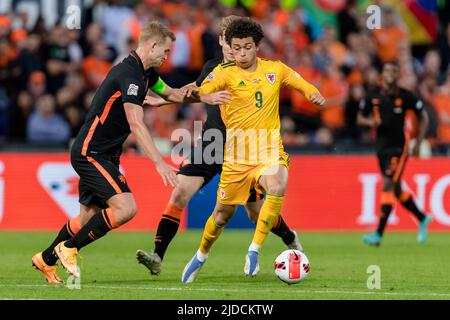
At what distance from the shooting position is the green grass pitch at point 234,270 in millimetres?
9070

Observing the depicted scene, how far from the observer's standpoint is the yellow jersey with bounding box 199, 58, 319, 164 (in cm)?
1022

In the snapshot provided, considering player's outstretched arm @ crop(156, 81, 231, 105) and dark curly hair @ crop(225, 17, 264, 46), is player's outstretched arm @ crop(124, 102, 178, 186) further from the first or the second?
dark curly hair @ crop(225, 17, 264, 46)

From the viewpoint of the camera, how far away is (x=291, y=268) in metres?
9.84

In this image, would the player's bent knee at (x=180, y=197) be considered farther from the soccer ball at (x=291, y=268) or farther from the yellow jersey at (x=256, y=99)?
the soccer ball at (x=291, y=268)

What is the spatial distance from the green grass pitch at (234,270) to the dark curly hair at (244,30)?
216cm

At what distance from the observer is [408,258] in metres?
13.2

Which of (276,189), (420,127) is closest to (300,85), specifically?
(276,189)

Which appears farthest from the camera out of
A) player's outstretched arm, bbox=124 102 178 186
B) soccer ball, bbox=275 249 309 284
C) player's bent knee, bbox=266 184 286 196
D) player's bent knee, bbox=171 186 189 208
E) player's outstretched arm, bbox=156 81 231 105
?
player's bent knee, bbox=171 186 189 208

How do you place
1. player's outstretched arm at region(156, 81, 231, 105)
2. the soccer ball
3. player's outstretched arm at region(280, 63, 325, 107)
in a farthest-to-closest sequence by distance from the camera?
player's outstretched arm at region(280, 63, 325, 107) → the soccer ball → player's outstretched arm at region(156, 81, 231, 105)

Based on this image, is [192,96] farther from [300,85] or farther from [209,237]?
[209,237]

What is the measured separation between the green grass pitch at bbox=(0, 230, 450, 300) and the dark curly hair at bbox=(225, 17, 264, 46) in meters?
2.16

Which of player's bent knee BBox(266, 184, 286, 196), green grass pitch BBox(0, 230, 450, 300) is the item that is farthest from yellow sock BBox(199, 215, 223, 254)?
player's bent knee BBox(266, 184, 286, 196)

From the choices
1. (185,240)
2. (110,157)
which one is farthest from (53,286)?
(185,240)

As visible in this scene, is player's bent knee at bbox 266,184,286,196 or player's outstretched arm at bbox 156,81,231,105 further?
player's bent knee at bbox 266,184,286,196
